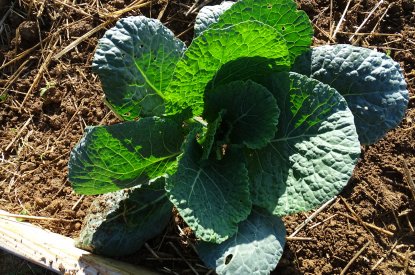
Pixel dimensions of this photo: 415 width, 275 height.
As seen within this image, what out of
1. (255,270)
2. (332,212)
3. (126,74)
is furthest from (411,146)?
(126,74)

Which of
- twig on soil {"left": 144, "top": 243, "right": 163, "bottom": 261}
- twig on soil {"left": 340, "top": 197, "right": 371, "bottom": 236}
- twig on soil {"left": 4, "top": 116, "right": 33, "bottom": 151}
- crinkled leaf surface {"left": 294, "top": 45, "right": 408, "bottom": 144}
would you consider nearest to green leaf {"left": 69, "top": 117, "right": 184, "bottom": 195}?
twig on soil {"left": 144, "top": 243, "right": 163, "bottom": 261}

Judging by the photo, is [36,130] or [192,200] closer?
[192,200]

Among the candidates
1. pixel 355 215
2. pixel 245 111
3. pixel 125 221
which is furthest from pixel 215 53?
pixel 355 215

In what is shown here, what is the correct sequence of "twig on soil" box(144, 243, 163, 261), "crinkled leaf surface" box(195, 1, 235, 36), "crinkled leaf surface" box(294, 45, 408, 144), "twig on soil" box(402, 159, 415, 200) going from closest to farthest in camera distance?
"crinkled leaf surface" box(294, 45, 408, 144)
"crinkled leaf surface" box(195, 1, 235, 36)
"twig on soil" box(144, 243, 163, 261)
"twig on soil" box(402, 159, 415, 200)

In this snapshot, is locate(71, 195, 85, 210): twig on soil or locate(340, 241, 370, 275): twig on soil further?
locate(71, 195, 85, 210): twig on soil

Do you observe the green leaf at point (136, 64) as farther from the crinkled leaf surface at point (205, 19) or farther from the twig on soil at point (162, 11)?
the twig on soil at point (162, 11)

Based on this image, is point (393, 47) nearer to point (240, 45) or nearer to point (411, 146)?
point (411, 146)

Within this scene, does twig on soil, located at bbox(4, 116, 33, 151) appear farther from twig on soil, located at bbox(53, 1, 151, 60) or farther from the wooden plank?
the wooden plank

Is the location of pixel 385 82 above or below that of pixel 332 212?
above
